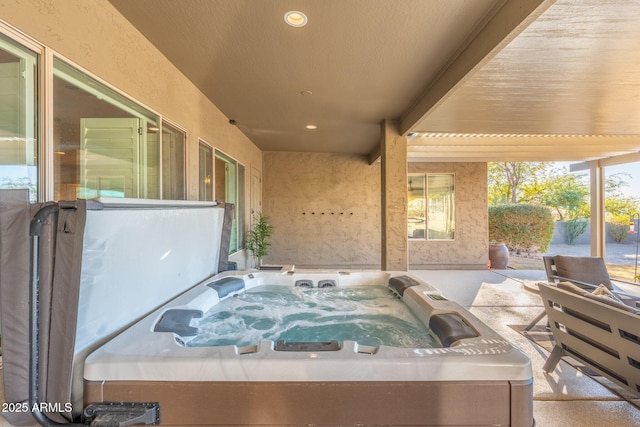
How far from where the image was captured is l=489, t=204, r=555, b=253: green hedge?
8.50m

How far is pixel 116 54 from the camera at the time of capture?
1.85 metres

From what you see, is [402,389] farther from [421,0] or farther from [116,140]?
[116,140]

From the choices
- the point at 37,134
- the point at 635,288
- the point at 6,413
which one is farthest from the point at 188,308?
the point at 635,288

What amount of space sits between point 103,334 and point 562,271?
4.53 meters

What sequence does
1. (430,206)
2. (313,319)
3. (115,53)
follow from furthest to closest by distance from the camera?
1. (430,206)
2. (313,319)
3. (115,53)

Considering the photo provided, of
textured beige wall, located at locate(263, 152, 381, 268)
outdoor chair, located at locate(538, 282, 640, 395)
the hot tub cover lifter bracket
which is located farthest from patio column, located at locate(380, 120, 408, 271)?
the hot tub cover lifter bracket

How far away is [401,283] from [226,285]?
1559 mm

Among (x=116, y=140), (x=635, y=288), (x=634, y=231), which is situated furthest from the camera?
(x=634, y=231)

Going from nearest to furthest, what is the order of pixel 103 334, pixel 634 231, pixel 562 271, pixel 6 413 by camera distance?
1. pixel 6 413
2. pixel 103 334
3. pixel 562 271
4. pixel 634 231

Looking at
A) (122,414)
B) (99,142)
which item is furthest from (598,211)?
(99,142)

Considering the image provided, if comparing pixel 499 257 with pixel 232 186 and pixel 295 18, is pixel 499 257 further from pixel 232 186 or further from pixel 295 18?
pixel 295 18

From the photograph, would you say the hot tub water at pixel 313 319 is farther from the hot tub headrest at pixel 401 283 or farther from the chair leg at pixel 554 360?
the chair leg at pixel 554 360

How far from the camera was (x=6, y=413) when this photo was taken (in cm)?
106

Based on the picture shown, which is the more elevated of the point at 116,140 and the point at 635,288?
the point at 116,140
